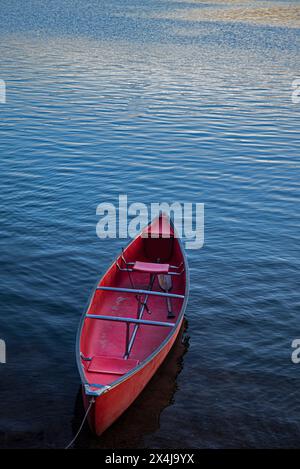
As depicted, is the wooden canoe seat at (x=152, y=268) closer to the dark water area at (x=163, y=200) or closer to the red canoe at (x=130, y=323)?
the red canoe at (x=130, y=323)

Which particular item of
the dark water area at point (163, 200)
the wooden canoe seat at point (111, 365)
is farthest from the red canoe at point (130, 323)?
the dark water area at point (163, 200)

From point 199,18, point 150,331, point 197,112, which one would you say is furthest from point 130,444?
point 199,18

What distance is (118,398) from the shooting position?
11484mm

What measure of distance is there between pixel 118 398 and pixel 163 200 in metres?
12.6

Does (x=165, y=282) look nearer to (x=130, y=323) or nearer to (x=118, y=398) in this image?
(x=130, y=323)

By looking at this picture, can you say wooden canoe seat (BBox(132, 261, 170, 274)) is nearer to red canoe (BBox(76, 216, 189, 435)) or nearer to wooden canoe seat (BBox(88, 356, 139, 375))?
red canoe (BBox(76, 216, 189, 435))

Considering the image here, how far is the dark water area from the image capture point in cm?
1223

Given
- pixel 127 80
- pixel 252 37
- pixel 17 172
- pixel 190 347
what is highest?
pixel 252 37

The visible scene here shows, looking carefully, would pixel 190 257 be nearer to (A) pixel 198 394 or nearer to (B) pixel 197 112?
(A) pixel 198 394

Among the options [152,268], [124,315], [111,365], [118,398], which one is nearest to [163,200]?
[152,268]

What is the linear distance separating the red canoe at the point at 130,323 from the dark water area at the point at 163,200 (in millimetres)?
591

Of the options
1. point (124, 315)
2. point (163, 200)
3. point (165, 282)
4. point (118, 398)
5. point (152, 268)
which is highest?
point (163, 200)

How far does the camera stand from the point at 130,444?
446 inches

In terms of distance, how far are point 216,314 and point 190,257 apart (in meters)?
3.43
